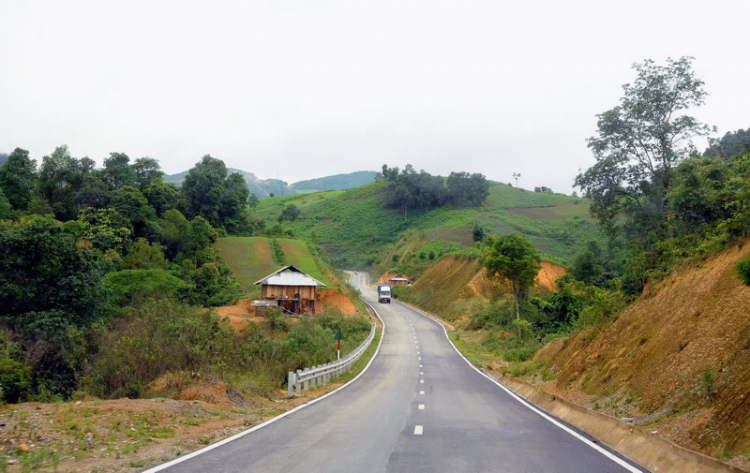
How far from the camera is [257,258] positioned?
73875 mm

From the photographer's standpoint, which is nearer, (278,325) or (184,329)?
(184,329)

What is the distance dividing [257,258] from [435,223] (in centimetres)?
5616

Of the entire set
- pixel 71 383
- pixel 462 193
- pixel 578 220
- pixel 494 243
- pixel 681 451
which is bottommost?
pixel 71 383

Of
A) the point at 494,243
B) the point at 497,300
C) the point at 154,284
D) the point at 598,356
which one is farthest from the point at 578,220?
the point at 598,356

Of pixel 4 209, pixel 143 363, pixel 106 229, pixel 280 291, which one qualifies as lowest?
pixel 143 363

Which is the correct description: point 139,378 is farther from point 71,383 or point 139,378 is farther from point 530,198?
point 530,198

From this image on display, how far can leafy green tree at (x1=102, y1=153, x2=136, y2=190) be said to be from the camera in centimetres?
7406

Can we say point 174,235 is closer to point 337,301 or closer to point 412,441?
point 337,301

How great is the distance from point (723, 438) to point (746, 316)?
14.0 feet

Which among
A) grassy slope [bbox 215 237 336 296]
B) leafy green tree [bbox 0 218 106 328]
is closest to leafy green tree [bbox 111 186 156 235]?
grassy slope [bbox 215 237 336 296]

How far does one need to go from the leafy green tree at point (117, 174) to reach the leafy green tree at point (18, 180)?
8796 mm

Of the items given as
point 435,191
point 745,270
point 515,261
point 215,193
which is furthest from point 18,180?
point 435,191

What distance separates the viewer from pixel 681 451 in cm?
798

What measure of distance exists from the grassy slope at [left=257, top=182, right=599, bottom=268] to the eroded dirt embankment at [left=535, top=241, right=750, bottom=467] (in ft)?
251
